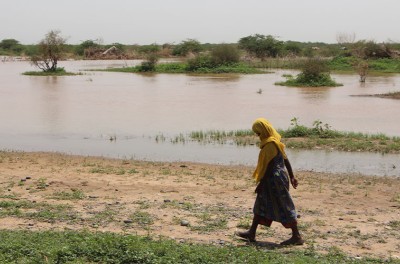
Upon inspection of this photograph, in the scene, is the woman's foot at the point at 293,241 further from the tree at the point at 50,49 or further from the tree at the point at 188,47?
the tree at the point at 188,47

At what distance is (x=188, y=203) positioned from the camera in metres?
6.93

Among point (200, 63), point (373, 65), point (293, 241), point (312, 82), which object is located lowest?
point (293, 241)

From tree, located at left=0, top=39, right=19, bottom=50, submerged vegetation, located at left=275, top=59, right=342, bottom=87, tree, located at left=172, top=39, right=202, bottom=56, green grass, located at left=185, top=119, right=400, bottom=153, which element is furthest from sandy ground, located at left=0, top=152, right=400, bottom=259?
tree, located at left=0, top=39, right=19, bottom=50

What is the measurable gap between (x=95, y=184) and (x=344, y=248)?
4.17 metres

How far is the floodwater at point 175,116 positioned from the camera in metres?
11.3

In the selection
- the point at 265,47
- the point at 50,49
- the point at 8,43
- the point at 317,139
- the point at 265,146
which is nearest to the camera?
the point at 265,146

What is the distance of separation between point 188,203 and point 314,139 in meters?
6.25

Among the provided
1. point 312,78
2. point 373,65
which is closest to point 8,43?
point 373,65

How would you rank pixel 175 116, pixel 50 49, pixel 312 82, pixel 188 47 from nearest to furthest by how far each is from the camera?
pixel 175 116
pixel 312 82
pixel 50 49
pixel 188 47

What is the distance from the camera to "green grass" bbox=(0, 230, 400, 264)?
14.4 feet

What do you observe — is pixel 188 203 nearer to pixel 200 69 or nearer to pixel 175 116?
pixel 175 116

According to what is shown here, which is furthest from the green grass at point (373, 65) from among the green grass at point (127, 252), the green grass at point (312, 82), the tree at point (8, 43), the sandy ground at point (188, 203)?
the tree at point (8, 43)

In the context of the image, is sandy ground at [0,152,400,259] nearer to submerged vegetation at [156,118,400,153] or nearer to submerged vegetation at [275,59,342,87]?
submerged vegetation at [156,118,400,153]

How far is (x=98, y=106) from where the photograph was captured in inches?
786
